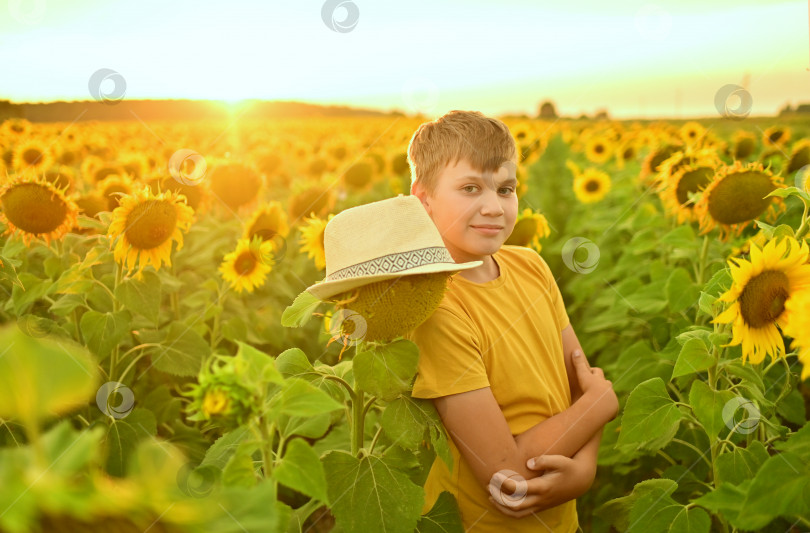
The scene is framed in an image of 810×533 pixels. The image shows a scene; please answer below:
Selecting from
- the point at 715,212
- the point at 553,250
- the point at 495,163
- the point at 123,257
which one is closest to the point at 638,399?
the point at 495,163

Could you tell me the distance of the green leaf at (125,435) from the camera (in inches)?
82.9

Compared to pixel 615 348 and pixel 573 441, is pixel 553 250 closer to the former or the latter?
pixel 615 348

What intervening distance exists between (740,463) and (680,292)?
111cm

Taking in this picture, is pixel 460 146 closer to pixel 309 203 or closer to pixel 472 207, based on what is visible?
pixel 472 207

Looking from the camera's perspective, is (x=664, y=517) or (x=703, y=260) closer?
(x=664, y=517)

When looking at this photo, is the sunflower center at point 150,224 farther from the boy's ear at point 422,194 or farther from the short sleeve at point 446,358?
the short sleeve at point 446,358

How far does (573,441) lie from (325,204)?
132 inches

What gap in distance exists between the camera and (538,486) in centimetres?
172

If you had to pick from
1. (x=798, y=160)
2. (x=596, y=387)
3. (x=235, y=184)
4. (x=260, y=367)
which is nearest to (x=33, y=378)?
(x=260, y=367)

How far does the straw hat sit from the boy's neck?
1.73ft

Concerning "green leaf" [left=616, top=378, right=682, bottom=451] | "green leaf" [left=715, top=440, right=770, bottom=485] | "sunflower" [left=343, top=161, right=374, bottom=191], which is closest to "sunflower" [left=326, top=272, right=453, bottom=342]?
"green leaf" [left=616, top=378, right=682, bottom=451]

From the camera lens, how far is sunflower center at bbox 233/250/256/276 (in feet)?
9.92

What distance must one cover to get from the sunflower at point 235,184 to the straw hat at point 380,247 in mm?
2615

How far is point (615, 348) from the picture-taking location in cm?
374
